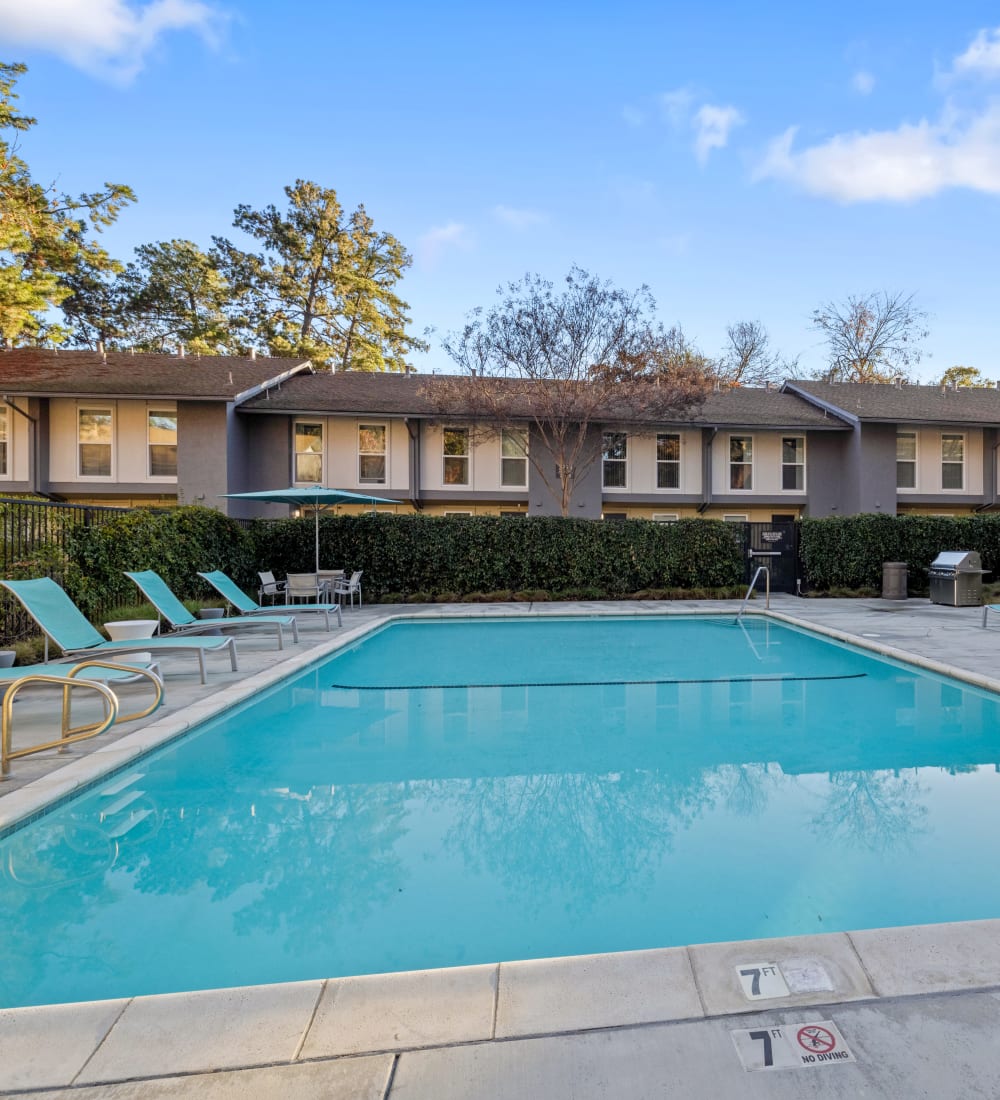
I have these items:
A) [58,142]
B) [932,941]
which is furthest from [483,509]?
[932,941]

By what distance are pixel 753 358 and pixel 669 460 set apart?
15.0 m

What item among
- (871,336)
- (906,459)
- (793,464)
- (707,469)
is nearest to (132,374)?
(707,469)

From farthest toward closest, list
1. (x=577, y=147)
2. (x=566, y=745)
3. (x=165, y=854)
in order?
(x=577, y=147)
(x=566, y=745)
(x=165, y=854)

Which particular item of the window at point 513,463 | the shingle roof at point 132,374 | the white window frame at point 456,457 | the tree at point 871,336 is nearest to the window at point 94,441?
the shingle roof at point 132,374

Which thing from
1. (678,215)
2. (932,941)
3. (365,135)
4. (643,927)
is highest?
(365,135)

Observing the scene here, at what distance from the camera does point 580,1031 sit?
1.82m

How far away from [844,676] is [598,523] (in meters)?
8.72

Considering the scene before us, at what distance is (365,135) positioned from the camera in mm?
17453

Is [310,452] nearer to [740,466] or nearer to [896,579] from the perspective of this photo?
[740,466]

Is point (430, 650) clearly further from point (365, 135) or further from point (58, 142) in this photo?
point (58, 142)

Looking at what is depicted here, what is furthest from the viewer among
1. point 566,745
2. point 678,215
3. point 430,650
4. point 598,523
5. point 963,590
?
point 678,215

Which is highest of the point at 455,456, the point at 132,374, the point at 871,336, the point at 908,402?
the point at 871,336

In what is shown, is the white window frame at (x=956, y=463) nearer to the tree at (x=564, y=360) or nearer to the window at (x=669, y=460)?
the window at (x=669, y=460)

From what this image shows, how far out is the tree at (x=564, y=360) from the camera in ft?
56.4
